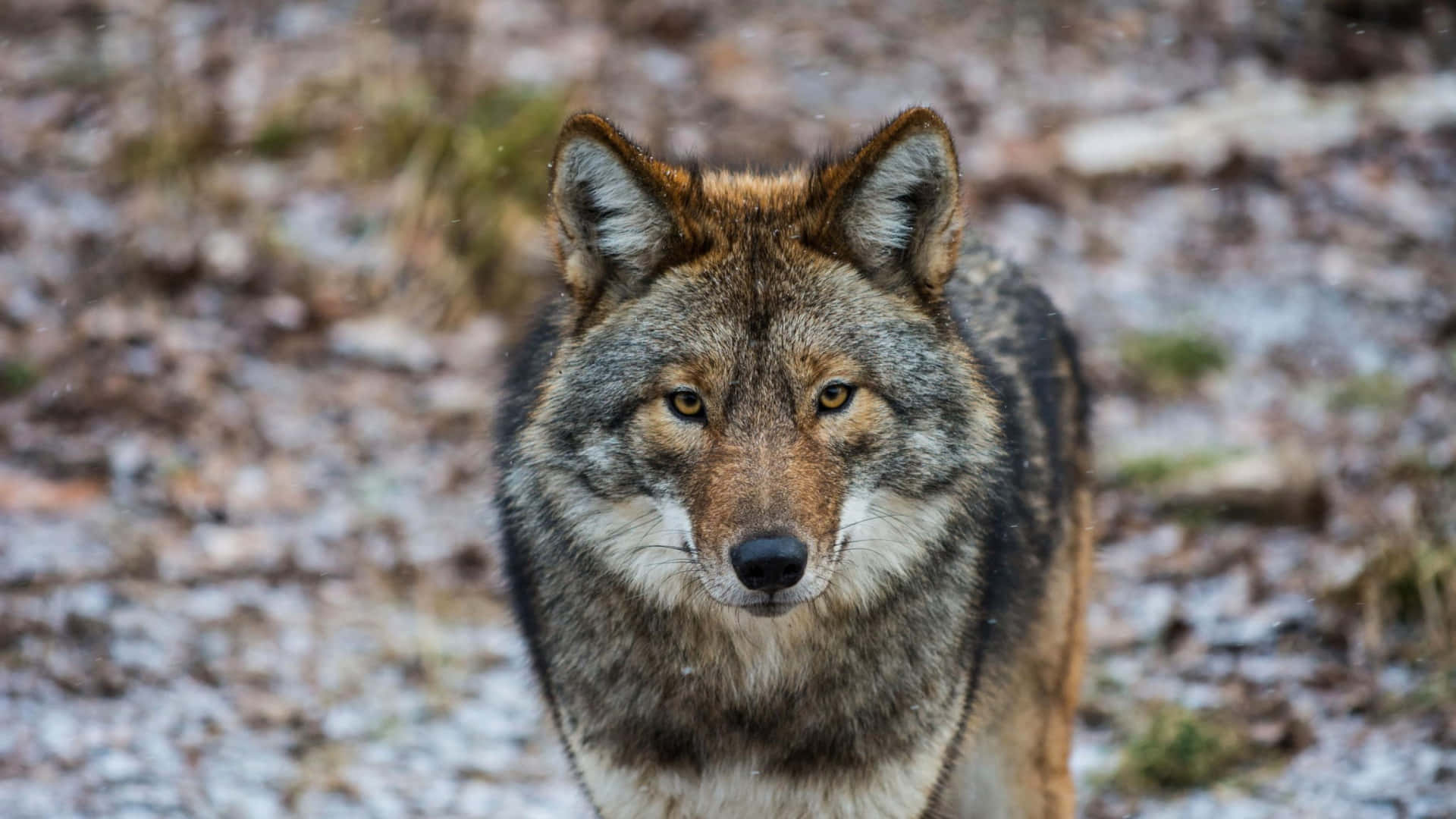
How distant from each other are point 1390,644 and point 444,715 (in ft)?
13.2

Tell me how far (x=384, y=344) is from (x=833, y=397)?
6143 millimetres

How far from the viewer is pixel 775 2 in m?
13.1

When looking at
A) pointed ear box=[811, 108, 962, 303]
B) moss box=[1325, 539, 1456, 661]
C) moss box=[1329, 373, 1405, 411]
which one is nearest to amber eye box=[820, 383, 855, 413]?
pointed ear box=[811, 108, 962, 303]

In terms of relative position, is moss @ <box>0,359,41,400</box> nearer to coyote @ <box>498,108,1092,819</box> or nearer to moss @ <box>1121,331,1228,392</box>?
coyote @ <box>498,108,1092,819</box>

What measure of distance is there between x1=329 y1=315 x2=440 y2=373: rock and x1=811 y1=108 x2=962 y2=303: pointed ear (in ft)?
18.6

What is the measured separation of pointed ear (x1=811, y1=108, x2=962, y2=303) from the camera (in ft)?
11.7

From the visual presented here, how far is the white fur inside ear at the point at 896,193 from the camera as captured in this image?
3578mm

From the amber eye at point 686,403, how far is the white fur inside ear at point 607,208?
0.44 m

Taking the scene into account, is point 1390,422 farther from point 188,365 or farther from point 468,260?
point 188,365

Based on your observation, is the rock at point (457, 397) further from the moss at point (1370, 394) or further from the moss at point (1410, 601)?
the moss at point (1370, 394)

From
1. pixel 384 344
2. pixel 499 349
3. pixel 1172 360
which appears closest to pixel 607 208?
pixel 499 349

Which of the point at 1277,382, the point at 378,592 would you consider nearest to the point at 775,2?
the point at 1277,382

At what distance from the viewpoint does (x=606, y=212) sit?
365 centimetres

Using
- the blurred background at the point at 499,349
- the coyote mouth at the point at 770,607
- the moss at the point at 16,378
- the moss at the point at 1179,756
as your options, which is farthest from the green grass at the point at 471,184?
the coyote mouth at the point at 770,607
